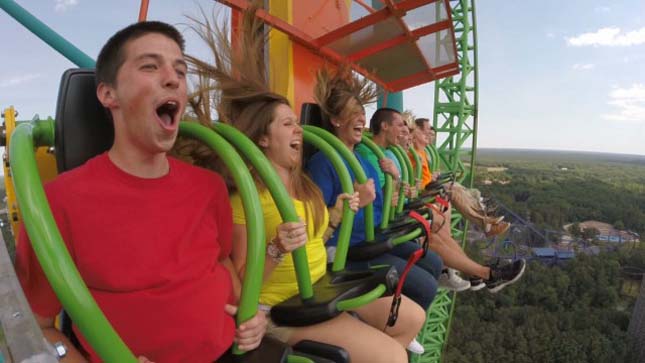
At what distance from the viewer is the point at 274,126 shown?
1.57m

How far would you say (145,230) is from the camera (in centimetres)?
95

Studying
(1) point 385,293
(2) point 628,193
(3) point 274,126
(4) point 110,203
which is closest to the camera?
(4) point 110,203

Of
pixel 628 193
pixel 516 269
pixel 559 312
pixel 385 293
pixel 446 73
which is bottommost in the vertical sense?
pixel 559 312

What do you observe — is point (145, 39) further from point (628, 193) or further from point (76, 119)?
point (628, 193)

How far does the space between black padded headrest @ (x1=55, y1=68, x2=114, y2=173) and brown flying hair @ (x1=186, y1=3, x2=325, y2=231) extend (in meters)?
0.38

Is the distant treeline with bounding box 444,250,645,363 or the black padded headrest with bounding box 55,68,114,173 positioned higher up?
the black padded headrest with bounding box 55,68,114,173

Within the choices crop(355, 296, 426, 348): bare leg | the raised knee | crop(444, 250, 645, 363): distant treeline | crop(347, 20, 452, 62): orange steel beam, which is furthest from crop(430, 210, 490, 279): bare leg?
crop(444, 250, 645, 363): distant treeline

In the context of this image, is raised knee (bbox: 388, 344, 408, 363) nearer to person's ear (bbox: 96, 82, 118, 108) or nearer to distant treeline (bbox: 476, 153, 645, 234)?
person's ear (bbox: 96, 82, 118, 108)

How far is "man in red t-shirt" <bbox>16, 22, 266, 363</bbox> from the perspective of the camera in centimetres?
89

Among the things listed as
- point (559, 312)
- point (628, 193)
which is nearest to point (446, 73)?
point (559, 312)

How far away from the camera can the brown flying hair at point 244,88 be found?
4.93 feet

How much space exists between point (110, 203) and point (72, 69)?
41 cm

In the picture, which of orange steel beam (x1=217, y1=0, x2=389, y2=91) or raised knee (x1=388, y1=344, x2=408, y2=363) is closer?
raised knee (x1=388, y1=344, x2=408, y2=363)

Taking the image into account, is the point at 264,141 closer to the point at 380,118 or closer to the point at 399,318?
the point at 399,318
